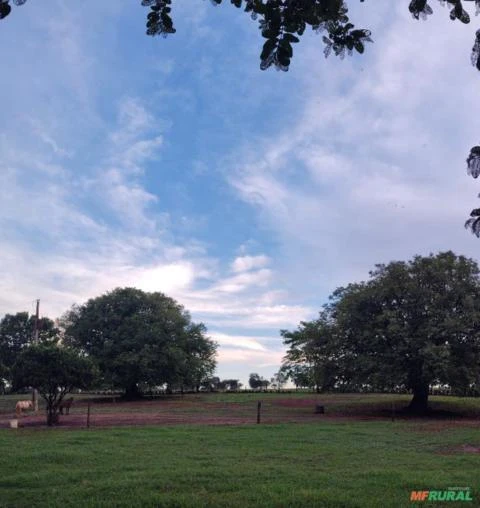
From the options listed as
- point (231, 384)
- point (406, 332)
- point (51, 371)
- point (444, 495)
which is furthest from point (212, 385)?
point (444, 495)

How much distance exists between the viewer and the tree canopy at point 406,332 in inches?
1211

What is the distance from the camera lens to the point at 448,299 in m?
32.9

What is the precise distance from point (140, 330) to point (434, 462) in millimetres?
44958

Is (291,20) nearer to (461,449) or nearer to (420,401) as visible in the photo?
(461,449)

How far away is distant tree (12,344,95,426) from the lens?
26062mm

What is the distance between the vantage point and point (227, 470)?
410 inches

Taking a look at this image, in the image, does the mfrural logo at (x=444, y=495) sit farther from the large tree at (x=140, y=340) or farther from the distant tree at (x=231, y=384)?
the distant tree at (x=231, y=384)

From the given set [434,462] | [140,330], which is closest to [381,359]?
[434,462]

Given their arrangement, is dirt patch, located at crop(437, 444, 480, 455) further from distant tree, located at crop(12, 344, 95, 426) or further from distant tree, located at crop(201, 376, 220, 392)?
distant tree, located at crop(201, 376, 220, 392)

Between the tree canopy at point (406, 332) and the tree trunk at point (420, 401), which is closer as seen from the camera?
the tree canopy at point (406, 332)

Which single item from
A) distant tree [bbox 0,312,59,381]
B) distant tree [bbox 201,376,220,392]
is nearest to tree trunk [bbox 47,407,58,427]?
distant tree [bbox 201,376,220,392]

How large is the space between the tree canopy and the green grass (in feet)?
42.9

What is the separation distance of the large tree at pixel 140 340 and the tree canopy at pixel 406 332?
19.9m

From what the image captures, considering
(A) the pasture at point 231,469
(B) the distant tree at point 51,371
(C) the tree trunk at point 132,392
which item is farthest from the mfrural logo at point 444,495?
(C) the tree trunk at point 132,392
